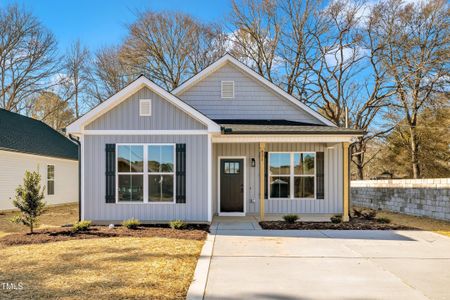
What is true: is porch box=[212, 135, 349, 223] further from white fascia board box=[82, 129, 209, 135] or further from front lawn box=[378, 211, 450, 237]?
white fascia board box=[82, 129, 209, 135]

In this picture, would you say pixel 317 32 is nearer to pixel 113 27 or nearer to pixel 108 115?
pixel 113 27

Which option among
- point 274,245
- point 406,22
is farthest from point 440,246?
point 406,22

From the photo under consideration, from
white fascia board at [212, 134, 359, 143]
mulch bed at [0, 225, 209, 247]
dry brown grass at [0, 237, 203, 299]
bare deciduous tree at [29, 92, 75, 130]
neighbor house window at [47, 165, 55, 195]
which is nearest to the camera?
dry brown grass at [0, 237, 203, 299]

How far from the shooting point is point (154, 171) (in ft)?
34.5

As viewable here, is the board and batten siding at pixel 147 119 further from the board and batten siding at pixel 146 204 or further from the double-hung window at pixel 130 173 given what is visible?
the double-hung window at pixel 130 173

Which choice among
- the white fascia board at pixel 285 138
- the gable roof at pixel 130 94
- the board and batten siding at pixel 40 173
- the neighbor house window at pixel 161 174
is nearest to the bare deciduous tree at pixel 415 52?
the white fascia board at pixel 285 138

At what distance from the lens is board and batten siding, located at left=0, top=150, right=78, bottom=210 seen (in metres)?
15.4

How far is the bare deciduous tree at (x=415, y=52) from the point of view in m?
20.6

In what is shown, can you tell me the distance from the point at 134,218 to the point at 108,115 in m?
2.96

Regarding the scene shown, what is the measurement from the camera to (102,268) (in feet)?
19.2

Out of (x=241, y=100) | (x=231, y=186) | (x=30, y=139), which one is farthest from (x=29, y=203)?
(x=30, y=139)

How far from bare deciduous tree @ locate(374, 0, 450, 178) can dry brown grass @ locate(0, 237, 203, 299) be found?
61.2ft

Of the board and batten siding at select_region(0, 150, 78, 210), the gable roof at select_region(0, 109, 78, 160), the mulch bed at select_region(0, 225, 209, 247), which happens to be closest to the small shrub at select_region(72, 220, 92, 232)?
the mulch bed at select_region(0, 225, 209, 247)

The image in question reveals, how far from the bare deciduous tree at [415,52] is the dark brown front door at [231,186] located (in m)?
13.7
